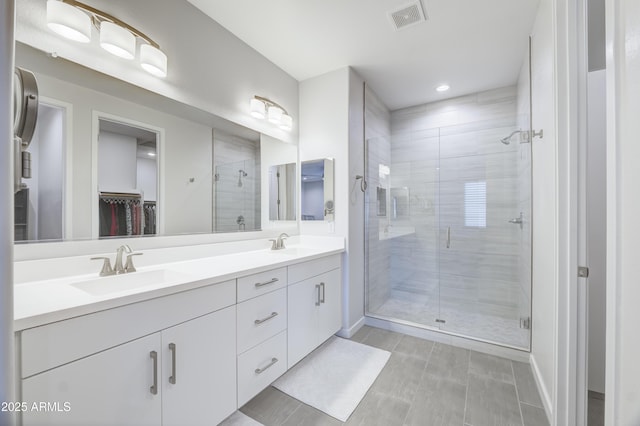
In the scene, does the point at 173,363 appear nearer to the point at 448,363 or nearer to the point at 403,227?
the point at 448,363

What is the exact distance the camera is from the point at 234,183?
6.97 ft

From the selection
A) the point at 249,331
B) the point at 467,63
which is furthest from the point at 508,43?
the point at 249,331

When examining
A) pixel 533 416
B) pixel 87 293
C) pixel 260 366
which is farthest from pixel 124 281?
pixel 533 416

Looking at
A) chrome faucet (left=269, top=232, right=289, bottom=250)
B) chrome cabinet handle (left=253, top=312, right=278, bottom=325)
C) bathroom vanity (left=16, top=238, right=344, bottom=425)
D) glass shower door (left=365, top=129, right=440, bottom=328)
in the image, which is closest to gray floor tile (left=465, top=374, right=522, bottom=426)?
glass shower door (left=365, top=129, right=440, bottom=328)

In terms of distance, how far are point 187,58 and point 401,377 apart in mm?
2621

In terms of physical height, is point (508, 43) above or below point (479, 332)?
above

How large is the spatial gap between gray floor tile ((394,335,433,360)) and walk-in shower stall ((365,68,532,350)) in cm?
16

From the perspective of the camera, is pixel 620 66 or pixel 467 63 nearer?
pixel 620 66

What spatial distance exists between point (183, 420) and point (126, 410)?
27 cm

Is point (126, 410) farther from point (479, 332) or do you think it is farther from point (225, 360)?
point (479, 332)

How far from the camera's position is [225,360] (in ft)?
4.30

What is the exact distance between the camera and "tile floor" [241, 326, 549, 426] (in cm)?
147

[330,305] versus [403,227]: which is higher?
[403,227]

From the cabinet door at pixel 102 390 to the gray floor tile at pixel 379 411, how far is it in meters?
1.01
